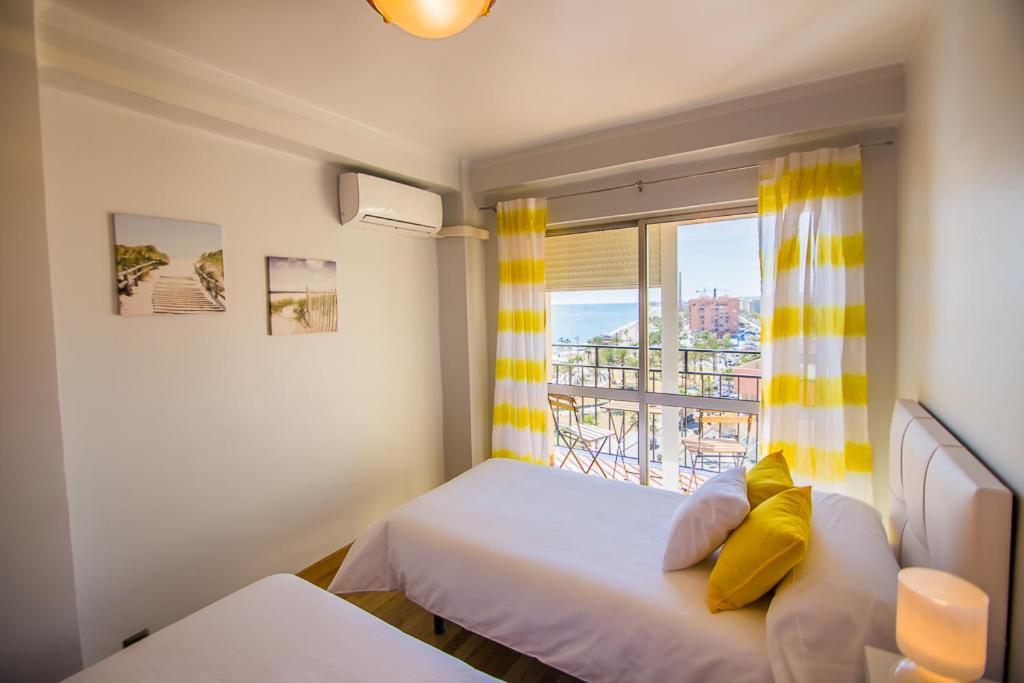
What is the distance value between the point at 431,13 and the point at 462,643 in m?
2.42

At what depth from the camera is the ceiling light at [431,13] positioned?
48.1 inches

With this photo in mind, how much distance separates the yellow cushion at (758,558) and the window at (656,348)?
59.3 inches

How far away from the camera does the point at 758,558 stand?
1.39 meters

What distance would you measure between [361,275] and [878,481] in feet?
10.7

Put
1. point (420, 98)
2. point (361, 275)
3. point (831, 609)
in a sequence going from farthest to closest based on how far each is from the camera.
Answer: point (361, 275) → point (420, 98) → point (831, 609)

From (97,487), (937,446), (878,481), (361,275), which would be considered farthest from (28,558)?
(878,481)

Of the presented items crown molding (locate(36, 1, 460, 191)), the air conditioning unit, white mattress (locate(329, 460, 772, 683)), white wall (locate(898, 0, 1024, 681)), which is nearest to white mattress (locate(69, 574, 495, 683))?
white mattress (locate(329, 460, 772, 683))

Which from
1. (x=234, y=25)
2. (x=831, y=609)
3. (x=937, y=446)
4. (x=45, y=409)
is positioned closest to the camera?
(x=831, y=609)

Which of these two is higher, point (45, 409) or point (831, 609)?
point (45, 409)

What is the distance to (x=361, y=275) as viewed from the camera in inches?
117

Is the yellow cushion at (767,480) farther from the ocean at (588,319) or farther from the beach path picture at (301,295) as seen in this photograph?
the beach path picture at (301,295)

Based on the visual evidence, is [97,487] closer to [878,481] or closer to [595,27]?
[595,27]

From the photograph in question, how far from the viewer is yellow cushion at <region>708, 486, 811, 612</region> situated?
4.48 ft

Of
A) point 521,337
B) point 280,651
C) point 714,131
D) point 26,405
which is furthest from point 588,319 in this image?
point 26,405
